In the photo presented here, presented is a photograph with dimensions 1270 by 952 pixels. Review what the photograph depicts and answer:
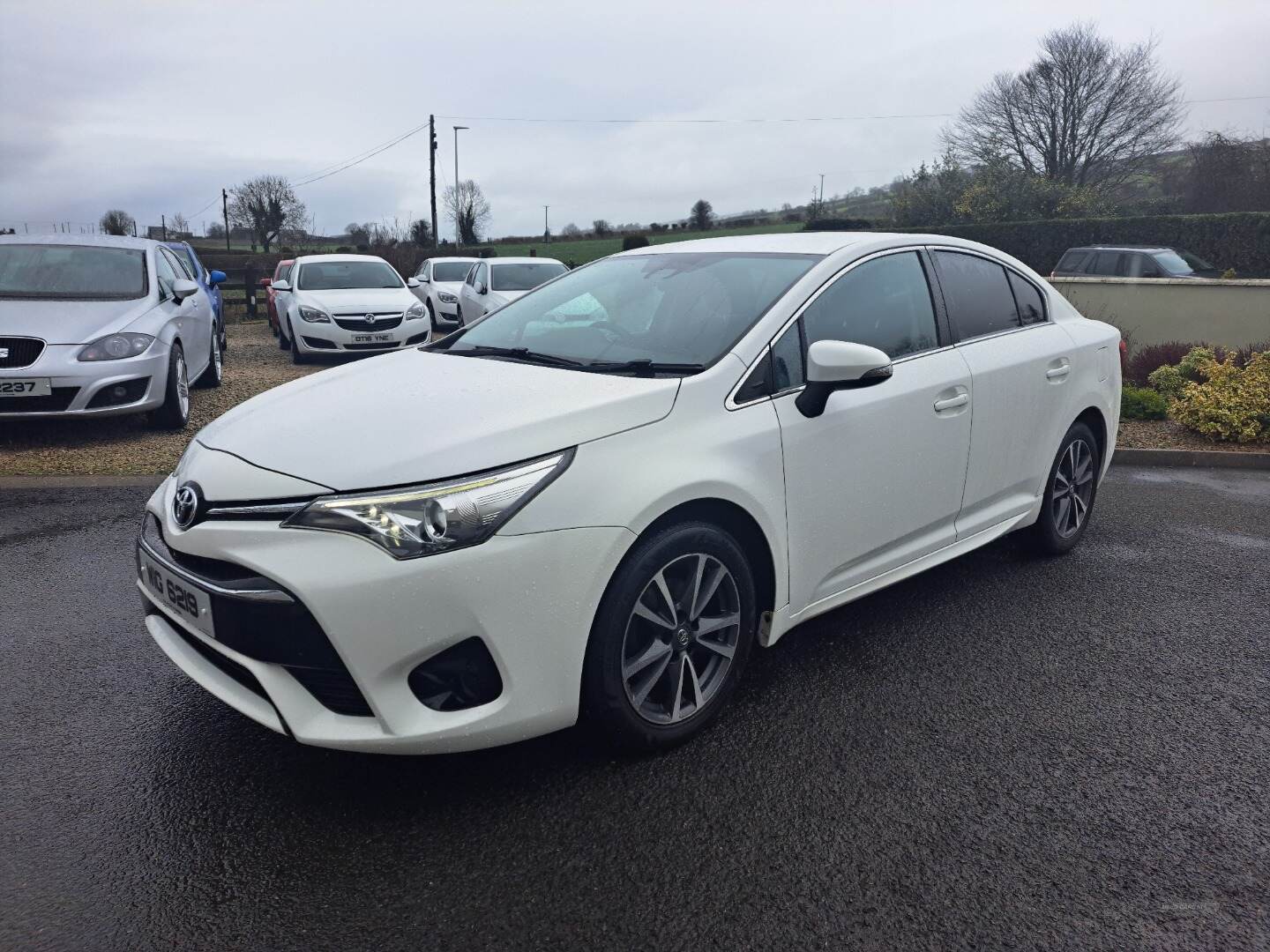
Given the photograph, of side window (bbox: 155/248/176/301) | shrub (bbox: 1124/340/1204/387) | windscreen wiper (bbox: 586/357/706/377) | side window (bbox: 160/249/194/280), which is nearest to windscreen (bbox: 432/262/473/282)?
side window (bbox: 160/249/194/280)

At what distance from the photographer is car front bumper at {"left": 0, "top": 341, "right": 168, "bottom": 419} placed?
23.8 feet

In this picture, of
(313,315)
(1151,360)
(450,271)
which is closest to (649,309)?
(1151,360)

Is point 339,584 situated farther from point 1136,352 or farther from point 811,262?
point 1136,352

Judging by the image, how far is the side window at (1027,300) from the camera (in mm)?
4723

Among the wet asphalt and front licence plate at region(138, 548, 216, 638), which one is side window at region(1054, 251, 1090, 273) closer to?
the wet asphalt

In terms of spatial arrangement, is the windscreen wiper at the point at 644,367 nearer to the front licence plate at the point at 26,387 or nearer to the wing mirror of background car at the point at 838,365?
→ the wing mirror of background car at the point at 838,365

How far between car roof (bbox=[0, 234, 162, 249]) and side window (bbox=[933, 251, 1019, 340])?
7.69 m

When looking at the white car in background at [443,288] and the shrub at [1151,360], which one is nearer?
the shrub at [1151,360]

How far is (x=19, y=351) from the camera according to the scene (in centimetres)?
729

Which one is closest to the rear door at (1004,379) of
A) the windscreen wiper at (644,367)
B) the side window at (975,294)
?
the side window at (975,294)

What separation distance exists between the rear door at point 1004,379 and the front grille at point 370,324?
10458 mm

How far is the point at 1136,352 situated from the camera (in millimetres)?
12156

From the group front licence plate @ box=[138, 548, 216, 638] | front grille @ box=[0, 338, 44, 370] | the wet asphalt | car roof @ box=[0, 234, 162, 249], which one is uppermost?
car roof @ box=[0, 234, 162, 249]

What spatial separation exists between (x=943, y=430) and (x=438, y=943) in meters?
2.66
